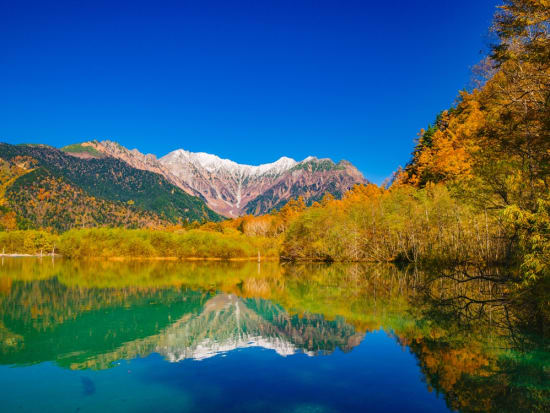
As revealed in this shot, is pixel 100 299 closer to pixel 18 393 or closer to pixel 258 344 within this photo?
pixel 258 344

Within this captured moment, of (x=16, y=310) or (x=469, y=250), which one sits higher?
Answer: (x=469, y=250)

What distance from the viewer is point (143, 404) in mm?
8094

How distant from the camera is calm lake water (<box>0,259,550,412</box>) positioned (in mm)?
8258

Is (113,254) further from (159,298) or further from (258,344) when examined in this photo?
(258,344)

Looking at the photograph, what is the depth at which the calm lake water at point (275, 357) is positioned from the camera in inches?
325

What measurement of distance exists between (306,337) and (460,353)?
5.32m

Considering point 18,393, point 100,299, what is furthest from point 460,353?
point 100,299

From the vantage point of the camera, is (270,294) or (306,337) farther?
(270,294)

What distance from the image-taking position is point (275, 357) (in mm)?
11930

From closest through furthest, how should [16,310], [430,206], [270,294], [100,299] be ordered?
[16,310] → [100,299] → [270,294] → [430,206]

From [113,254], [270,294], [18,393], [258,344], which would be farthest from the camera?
[113,254]

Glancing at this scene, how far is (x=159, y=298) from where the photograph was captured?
2486 centimetres

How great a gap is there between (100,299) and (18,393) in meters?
16.5

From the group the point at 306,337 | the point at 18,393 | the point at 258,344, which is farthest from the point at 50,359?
the point at 306,337
